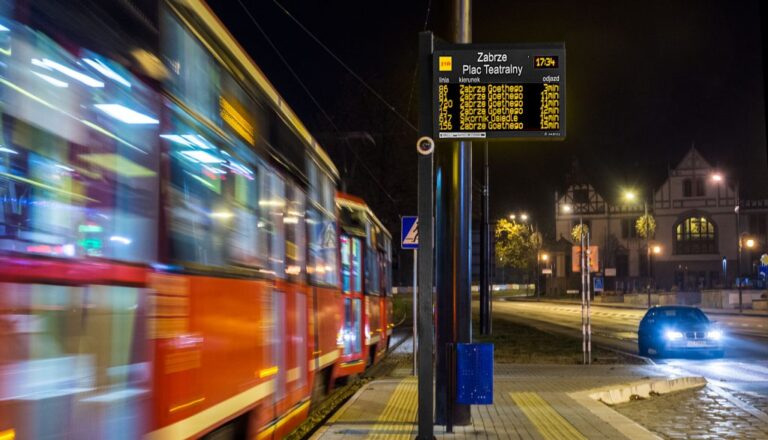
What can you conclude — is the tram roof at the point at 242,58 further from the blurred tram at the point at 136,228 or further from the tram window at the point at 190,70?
the tram window at the point at 190,70

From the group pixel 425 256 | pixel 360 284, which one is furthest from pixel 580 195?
pixel 425 256

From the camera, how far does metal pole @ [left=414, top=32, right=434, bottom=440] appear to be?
7.91 meters

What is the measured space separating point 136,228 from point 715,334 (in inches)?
763

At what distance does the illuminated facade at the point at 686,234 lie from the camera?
7550 centimetres

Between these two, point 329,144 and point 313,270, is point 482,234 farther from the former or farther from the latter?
point 313,270

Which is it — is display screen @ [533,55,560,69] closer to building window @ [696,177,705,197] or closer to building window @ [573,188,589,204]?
building window @ [696,177,705,197]

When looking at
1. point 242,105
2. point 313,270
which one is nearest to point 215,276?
point 242,105

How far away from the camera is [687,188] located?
78.2 m

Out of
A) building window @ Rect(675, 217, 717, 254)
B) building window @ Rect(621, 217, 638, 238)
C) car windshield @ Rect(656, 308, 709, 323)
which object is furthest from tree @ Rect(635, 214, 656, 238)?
car windshield @ Rect(656, 308, 709, 323)

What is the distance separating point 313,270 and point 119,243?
6.10 m

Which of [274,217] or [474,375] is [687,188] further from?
[274,217]

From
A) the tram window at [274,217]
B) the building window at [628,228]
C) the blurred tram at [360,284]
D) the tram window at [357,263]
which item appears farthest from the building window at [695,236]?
the tram window at [274,217]

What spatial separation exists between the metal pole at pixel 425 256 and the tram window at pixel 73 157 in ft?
12.6

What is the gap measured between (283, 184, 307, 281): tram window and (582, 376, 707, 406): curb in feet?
18.4
